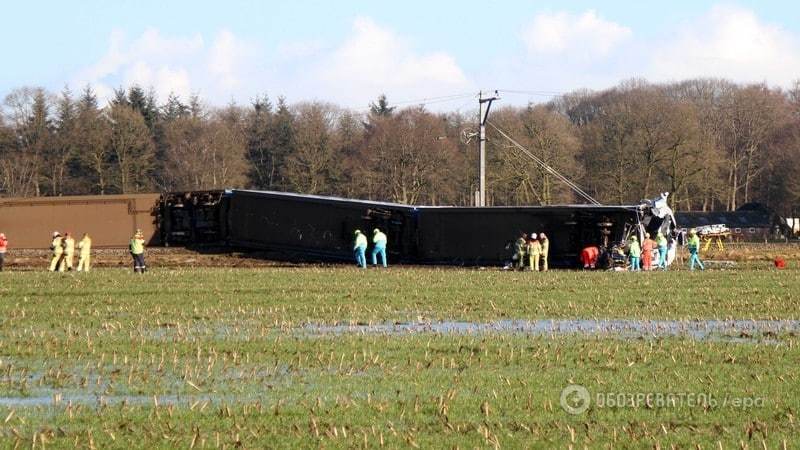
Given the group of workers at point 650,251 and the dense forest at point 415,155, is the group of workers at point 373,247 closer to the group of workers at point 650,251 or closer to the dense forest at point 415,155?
the group of workers at point 650,251

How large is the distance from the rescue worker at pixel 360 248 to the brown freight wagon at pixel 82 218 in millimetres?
7713

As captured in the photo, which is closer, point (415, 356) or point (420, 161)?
point (415, 356)

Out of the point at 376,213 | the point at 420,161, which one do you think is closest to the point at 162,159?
the point at 420,161

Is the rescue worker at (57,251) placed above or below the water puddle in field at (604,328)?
above

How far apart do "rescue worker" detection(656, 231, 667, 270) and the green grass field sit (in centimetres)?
1689

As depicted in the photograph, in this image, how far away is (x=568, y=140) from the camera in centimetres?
8450

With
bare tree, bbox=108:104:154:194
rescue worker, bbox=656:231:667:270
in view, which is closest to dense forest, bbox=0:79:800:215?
bare tree, bbox=108:104:154:194

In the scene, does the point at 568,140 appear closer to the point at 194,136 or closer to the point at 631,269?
the point at 194,136

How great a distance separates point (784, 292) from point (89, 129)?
62.3 meters

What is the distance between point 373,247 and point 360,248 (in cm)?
125

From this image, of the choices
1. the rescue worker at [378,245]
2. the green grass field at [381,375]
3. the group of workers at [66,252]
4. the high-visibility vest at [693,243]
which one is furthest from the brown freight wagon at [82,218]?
the green grass field at [381,375]

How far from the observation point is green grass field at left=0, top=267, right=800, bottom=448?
10398mm

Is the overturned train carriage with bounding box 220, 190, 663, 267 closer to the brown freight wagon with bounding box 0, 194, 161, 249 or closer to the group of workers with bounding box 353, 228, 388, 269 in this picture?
the group of workers with bounding box 353, 228, 388, 269

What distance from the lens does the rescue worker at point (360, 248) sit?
133 ft
